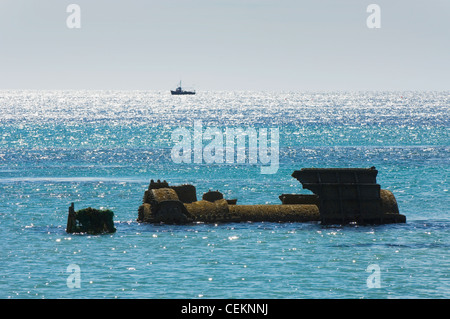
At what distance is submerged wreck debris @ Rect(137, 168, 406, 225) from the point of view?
59.8 metres

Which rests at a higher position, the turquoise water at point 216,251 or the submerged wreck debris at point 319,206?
the submerged wreck debris at point 319,206

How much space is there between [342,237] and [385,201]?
263 inches

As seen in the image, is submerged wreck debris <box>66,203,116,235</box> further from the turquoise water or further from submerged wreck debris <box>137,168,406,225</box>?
submerged wreck debris <box>137,168,406,225</box>

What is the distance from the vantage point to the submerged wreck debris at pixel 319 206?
196 ft

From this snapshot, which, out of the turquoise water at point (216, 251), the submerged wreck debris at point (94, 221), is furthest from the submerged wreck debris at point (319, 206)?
the submerged wreck debris at point (94, 221)

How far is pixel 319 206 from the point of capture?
2387 inches

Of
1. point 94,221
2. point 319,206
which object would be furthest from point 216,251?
point 319,206

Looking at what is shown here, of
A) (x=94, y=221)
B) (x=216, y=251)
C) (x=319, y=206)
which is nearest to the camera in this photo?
(x=216, y=251)

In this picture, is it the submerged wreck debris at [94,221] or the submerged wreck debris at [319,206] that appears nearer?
the submerged wreck debris at [94,221]

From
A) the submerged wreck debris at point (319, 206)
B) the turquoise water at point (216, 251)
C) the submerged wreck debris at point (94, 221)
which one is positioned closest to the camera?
the turquoise water at point (216, 251)

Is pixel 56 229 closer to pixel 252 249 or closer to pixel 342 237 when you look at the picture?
pixel 252 249

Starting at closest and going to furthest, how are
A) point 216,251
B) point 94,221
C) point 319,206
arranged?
1. point 216,251
2. point 94,221
3. point 319,206

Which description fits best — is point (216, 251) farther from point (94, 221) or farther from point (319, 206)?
point (319, 206)

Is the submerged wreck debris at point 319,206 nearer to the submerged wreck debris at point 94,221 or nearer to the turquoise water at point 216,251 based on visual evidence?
the turquoise water at point 216,251
